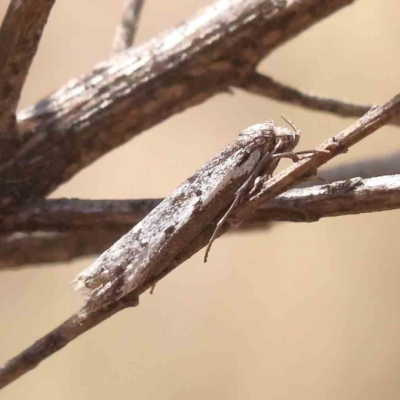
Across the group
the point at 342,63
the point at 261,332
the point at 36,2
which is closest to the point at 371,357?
the point at 261,332

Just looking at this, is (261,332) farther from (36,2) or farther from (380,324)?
(36,2)

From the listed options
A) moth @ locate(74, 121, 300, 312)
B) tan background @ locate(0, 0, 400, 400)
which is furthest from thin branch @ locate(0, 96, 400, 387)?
tan background @ locate(0, 0, 400, 400)

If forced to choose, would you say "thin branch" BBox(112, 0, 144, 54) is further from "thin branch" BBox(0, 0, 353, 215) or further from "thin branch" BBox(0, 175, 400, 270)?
"thin branch" BBox(0, 175, 400, 270)

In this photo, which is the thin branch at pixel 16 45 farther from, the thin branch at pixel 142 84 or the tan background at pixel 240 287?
the tan background at pixel 240 287

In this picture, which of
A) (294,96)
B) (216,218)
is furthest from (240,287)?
(216,218)

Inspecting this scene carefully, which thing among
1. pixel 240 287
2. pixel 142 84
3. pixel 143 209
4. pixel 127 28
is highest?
pixel 127 28

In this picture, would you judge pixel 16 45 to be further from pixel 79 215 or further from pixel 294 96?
pixel 294 96
